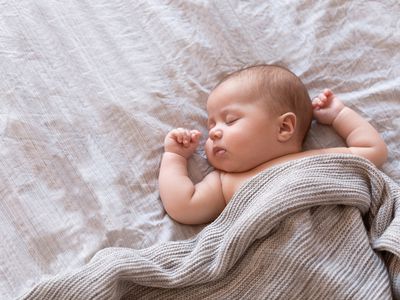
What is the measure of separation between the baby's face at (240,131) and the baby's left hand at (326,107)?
0.11 meters

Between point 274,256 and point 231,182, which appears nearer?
point 274,256

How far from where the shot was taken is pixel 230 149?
3.90 feet

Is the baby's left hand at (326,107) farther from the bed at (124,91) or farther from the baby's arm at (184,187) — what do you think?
the baby's arm at (184,187)

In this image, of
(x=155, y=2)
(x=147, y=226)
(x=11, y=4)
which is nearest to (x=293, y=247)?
(x=147, y=226)

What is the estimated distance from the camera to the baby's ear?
1.21 m

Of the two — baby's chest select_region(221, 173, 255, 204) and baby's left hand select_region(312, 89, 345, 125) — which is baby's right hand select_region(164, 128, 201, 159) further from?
baby's left hand select_region(312, 89, 345, 125)

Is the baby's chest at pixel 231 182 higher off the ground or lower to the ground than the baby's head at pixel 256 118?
lower

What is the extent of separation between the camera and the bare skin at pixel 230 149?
1.17 meters

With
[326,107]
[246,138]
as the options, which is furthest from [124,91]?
[326,107]

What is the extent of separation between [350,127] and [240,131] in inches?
9.4

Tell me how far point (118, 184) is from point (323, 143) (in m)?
0.44

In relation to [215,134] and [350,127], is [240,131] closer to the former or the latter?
[215,134]

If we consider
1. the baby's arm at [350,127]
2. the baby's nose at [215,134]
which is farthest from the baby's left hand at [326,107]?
the baby's nose at [215,134]

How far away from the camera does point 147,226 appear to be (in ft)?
3.80
